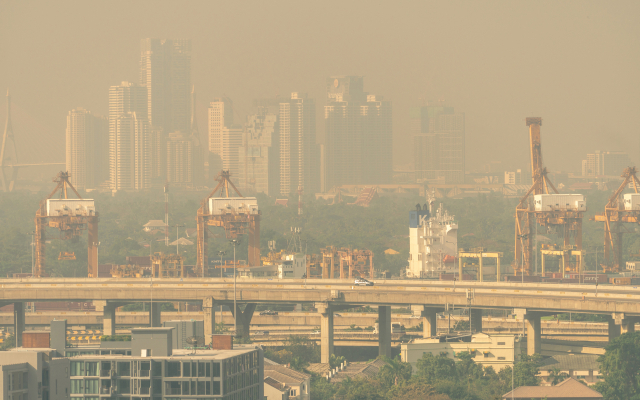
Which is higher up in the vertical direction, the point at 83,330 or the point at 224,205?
the point at 224,205

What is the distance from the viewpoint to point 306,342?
125938mm

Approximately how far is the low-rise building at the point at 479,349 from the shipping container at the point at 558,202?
8908cm

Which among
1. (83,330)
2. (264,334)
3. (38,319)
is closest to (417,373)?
(264,334)

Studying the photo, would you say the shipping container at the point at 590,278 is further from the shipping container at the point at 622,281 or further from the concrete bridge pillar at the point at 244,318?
the concrete bridge pillar at the point at 244,318

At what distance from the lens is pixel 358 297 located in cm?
12338

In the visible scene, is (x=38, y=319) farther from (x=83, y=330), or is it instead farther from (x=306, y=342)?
(x=306, y=342)

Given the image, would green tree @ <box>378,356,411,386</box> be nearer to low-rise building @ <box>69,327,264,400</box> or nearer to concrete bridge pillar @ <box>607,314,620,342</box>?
concrete bridge pillar @ <box>607,314,620,342</box>

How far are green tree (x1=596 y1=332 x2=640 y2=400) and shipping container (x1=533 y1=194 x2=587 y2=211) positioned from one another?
3813 inches

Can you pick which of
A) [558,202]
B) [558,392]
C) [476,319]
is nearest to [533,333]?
[476,319]

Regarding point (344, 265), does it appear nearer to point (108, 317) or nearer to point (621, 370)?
point (108, 317)

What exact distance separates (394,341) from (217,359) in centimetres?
6922

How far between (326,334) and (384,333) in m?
5.44

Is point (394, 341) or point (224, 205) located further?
point (224, 205)

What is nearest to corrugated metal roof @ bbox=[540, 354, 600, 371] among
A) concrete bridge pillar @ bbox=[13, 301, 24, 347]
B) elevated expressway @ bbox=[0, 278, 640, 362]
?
elevated expressway @ bbox=[0, 278, 640, 362]
